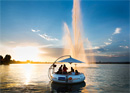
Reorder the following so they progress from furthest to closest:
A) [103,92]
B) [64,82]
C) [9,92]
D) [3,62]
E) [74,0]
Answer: [3,62] < [74,0] < [64,82] < [103,92] < [9,92]

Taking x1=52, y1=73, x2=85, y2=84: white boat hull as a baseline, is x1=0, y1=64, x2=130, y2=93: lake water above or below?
below

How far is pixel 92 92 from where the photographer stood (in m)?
17.6

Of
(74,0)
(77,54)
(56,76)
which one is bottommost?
(56,76)

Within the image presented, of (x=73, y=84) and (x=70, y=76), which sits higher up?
(x=70, y=76)

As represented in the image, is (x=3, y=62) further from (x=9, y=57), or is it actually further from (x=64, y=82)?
(x=64, y=82)

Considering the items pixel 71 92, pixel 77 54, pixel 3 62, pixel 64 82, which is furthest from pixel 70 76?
pixel 3 62

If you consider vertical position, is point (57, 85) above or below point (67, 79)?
below

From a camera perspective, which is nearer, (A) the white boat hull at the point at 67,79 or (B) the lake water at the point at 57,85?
(B) the lake water at the point at 57,85

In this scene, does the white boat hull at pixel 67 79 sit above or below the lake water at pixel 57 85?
above

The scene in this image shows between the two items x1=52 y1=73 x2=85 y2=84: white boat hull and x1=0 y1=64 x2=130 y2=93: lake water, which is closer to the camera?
x1=0 y1=64 x2=130 y2=93: lake water

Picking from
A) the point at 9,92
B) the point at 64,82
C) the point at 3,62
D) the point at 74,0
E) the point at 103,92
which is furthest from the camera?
the point at 3,62

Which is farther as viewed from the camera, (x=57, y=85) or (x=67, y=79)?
(x=57, y=85)

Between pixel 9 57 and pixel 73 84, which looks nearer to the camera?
pixel 73 84

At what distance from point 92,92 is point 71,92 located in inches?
123
